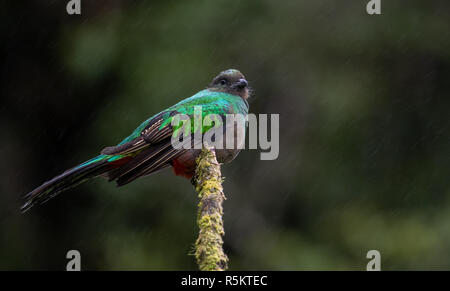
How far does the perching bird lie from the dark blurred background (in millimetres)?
2412

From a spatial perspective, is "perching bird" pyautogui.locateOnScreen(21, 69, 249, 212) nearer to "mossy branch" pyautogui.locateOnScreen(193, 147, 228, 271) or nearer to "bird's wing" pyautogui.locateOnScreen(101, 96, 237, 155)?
"bird's wing" pyautogui.locateOnScreen(101, 96, 237, 155)

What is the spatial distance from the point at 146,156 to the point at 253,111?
378 cm

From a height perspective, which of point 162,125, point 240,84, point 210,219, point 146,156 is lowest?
point 210,219

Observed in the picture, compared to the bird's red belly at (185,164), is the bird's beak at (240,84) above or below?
above

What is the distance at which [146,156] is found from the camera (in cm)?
484

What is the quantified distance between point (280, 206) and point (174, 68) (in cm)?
245

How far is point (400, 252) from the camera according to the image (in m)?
7.77

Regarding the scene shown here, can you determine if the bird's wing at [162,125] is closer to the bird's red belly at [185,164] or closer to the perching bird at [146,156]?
the perching bird at [146,156]

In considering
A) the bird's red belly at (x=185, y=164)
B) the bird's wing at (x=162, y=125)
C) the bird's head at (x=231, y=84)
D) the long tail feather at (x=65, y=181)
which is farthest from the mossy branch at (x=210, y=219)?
the bird's head at (x=231, y=84)

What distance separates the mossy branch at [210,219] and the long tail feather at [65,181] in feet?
2.99

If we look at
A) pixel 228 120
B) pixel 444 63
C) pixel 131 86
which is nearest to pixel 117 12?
pixel 131 86

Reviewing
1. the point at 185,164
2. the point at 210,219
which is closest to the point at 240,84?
the point at 185,164

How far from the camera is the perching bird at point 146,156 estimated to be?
186 inches

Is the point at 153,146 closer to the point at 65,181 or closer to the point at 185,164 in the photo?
the point at 185,164
